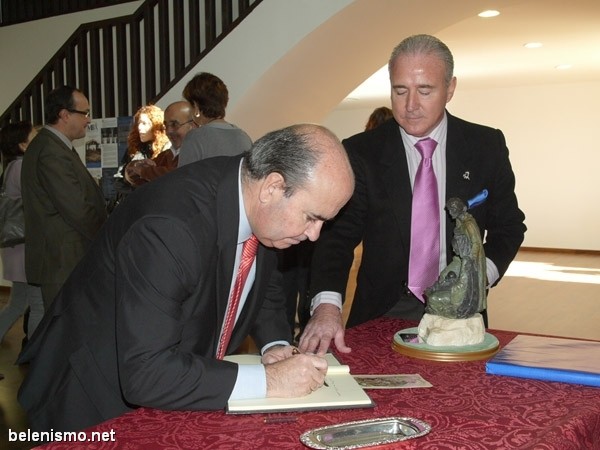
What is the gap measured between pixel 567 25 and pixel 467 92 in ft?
18.5

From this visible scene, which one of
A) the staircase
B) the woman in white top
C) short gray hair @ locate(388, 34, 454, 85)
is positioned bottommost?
the woman in white top

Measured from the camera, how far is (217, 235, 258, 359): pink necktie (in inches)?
61.3

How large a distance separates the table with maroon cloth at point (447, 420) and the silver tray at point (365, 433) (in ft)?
0.08

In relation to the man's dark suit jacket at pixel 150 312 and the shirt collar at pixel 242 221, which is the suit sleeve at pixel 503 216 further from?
the shirt collar at pixel 242 221

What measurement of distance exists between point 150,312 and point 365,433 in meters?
0.45

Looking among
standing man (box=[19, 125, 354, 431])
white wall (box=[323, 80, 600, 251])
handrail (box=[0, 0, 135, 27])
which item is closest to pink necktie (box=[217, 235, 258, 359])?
standing man (box=[19, 125, 354, 431])

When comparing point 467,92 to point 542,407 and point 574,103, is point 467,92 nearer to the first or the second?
point 574,103

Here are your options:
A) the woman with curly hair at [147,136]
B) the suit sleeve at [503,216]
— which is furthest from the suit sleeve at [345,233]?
the woman with curly hair at [147,136]

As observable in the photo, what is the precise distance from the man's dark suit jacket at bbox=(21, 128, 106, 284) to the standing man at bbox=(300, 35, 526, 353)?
1.86 m

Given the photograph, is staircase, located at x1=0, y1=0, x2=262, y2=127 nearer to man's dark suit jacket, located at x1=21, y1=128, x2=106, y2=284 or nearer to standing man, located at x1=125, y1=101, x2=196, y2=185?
standing man, located at x1=125, y1=101, x2=196, y2=185

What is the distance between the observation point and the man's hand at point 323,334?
1.74 meters

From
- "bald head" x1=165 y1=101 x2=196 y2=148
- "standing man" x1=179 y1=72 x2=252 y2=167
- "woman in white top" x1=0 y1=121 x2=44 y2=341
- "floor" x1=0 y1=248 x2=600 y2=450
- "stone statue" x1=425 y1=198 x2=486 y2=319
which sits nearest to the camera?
"stone statue" x1=425 y1=198 x2=486 y2=319

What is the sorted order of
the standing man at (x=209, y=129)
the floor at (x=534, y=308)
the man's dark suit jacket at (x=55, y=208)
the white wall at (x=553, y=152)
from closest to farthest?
the standing man at (x=209, y=129) < the man's dark suit jacket at (x=55, y=208) < the floor at (x=534, y=308) < the white wall at (x=553, y=152)

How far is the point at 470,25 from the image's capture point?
752 centimetres
